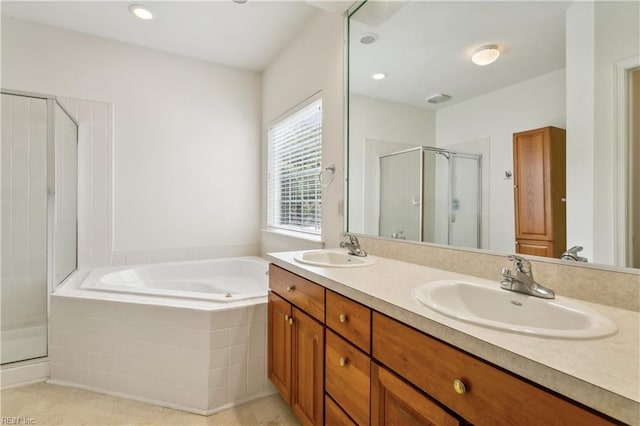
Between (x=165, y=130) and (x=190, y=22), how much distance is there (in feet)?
3.29

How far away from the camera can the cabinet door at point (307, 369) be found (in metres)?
1.23

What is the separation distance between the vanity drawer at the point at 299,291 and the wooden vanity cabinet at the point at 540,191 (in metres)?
0.79

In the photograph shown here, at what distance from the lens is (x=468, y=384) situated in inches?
25.5

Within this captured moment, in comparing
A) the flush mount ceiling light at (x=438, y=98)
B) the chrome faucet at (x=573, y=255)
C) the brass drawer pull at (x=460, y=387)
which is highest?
the flush mount ceiling light at (x=438, y=98)

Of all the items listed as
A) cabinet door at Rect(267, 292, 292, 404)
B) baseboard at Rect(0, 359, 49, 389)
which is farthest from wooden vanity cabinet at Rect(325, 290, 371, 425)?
baseboard at Rect(0, 359, 49, 389)

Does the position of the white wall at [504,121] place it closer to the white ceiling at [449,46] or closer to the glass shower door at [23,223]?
the white ceiling at [449,46]

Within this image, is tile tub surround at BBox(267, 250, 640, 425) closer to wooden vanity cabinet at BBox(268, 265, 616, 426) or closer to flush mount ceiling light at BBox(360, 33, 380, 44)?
wooden vanity cabinet at BBox(268, 265, 616, 426)

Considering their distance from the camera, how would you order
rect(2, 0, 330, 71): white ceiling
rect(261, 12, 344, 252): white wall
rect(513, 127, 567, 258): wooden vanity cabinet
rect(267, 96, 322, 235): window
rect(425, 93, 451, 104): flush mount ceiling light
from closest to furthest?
rect(513, 127, 567, 258): wooden vanity cabinet
rect(425, 93, 451, 104): flush mount ceiling light
rect(261, 12, 344, 252): white wall
rect(2, 0, 330, 71): white ceiling
rect(267, 96, 322, 235): window

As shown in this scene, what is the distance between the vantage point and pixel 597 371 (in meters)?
0.49

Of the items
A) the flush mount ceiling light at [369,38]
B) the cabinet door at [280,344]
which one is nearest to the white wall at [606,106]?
the flush mount ceiling light at [369,38]

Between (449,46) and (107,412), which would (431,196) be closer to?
(449,46)

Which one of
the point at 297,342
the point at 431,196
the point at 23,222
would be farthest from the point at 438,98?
the point at 23,222

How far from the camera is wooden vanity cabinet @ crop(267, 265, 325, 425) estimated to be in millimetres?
1241

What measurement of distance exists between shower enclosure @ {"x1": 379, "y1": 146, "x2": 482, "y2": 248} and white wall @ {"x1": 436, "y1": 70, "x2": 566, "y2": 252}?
7 cm
